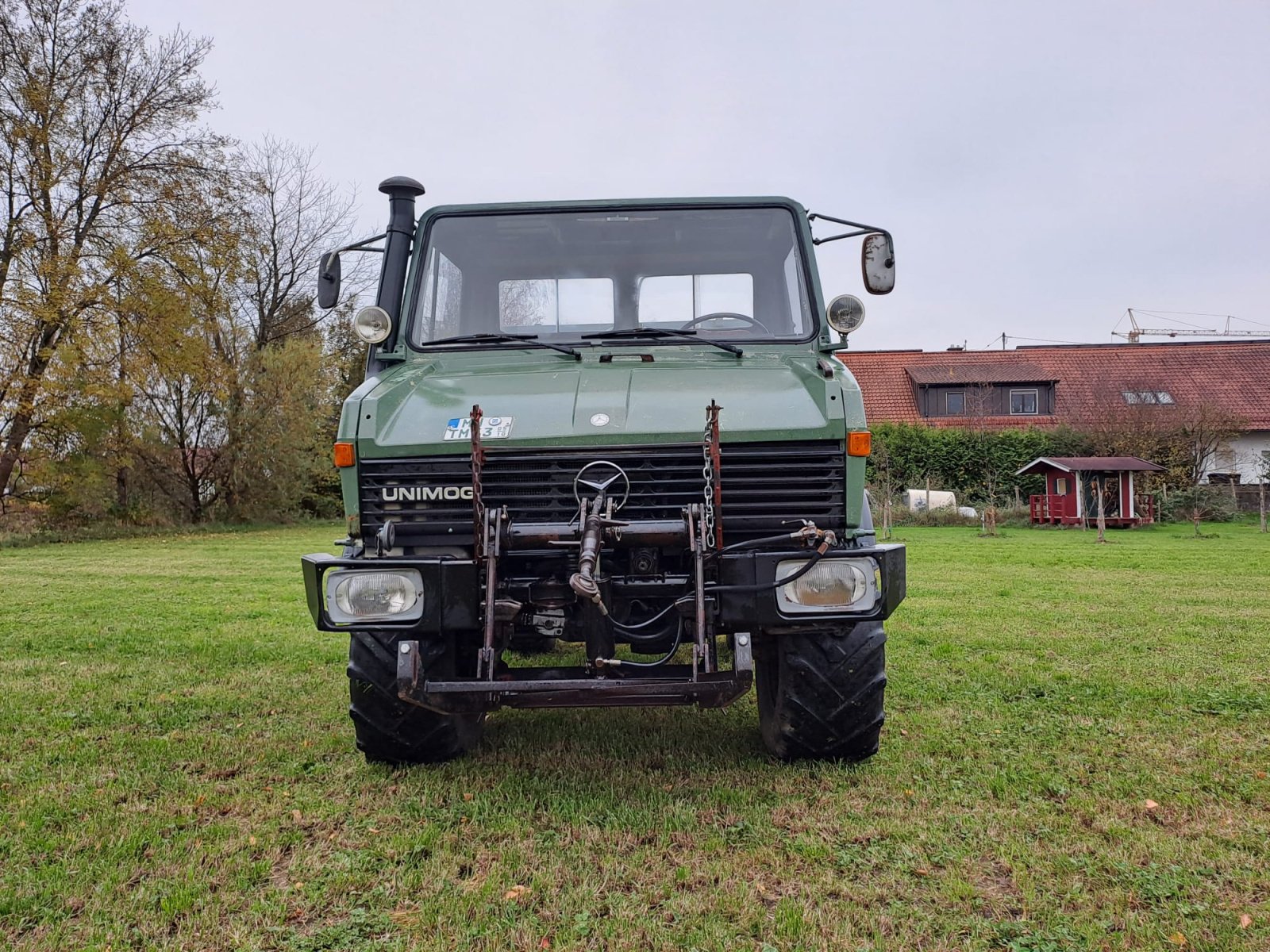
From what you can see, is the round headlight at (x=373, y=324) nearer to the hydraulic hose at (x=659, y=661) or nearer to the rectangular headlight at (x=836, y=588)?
the hydraulic hose at (x=659, y=661)

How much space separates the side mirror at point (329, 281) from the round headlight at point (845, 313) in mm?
2441

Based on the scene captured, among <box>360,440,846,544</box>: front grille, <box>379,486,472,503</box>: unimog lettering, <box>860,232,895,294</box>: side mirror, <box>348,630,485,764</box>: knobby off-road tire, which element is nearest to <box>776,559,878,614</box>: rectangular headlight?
<box>360,440,846,544</box>: front grille

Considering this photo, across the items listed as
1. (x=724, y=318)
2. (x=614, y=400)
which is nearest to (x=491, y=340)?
(x=614, y=400)

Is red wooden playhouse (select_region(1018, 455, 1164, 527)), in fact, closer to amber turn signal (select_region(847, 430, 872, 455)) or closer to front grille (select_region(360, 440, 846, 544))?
amber turn signal (select_region(847, 430, 872, 455))

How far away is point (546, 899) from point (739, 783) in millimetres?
1200

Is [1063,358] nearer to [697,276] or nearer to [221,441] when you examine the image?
[221,441]

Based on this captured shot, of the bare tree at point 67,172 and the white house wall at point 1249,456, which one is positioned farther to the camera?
the white house wall at point 1249,456

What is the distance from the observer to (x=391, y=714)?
388cm

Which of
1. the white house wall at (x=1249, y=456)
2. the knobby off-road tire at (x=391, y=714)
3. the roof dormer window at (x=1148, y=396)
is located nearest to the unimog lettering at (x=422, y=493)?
the knobby off-road tire at (x=391, y=714)

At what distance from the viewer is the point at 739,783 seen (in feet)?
12.4

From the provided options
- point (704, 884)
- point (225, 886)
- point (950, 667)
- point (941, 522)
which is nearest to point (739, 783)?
point (704, 884)

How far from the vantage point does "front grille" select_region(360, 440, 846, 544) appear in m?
3.43

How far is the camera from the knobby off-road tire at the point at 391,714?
3.75 m

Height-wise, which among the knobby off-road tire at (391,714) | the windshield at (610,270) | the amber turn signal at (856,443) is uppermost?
the windshield at (610,270)
